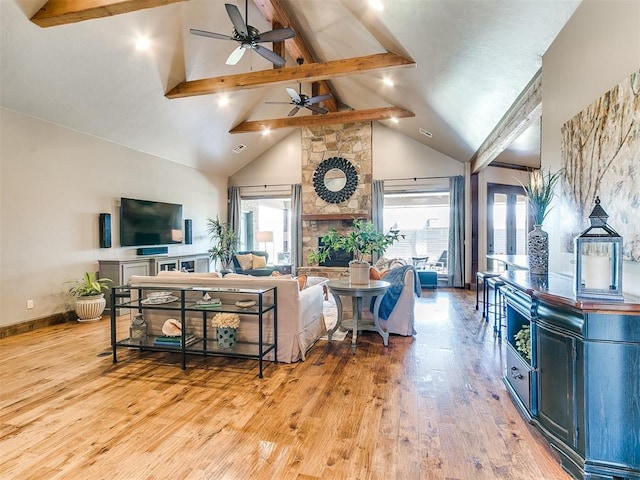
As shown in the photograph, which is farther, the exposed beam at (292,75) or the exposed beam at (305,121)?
the exposed beam at (305,121)

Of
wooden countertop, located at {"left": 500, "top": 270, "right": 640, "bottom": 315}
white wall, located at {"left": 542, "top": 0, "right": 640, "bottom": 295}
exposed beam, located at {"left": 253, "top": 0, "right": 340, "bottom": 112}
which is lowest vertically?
wooden countertop, located at {"left": 500, "top": 270, "right": 640, "bottom": 315}

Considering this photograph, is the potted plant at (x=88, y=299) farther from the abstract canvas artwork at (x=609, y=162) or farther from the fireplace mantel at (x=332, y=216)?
the abstract canvas artwork at (x=609, y=162)

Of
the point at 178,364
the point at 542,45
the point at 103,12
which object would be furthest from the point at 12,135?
the point at 542,45

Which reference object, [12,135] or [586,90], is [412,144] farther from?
[12,135]

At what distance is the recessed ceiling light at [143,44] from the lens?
15.2ft

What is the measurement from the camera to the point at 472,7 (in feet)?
10.1

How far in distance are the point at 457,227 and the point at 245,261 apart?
5089 millimetres

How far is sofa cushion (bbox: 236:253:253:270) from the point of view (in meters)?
8.00

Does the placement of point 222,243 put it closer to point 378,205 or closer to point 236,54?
point 378,205

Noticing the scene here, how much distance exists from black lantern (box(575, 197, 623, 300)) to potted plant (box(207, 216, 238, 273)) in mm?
7653

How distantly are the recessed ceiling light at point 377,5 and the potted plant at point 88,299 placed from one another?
17.4 feet

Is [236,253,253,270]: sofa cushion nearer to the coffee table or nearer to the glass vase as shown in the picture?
the coffee table

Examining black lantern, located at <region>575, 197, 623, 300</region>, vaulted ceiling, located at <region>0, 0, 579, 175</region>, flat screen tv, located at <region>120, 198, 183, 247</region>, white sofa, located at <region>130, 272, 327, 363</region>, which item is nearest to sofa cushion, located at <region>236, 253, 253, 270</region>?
flat screen tv, located at <region>120, 198, 183, 247</region>

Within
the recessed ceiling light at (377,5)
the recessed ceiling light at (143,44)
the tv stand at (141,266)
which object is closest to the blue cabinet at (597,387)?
the recessed ceiling light at (377,5)
